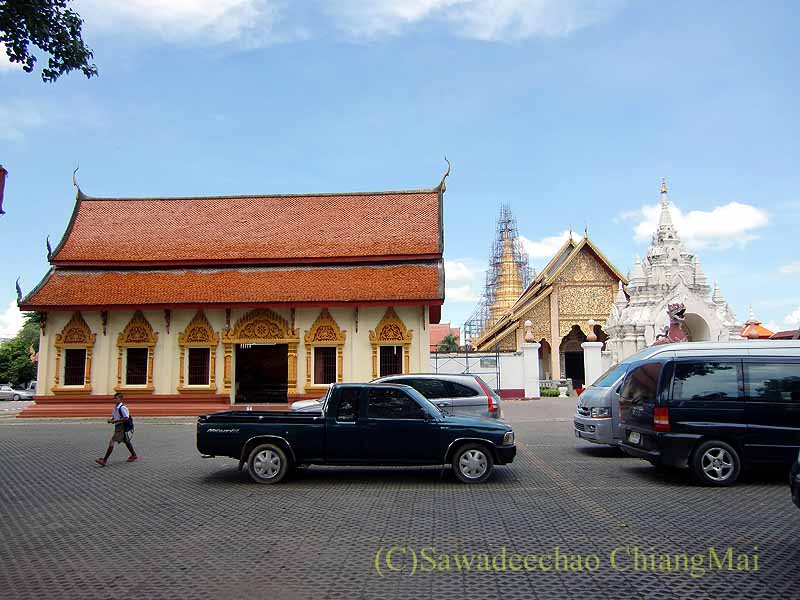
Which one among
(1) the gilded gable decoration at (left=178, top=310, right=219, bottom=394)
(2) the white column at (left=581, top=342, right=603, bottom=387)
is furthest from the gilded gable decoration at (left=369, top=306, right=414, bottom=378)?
(2) the white column at (left=581, top=342, right=603, bottom=387)

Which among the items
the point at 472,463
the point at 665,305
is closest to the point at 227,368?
the point at 472,463

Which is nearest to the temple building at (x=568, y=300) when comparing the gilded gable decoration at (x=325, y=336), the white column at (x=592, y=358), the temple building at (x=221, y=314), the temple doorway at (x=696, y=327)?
the temple doorway at (x=696, y=327)

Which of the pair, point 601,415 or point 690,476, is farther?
point 601,415

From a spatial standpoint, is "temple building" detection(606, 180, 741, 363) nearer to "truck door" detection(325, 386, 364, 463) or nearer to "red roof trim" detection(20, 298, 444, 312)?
"red roof trim" detection(20, 298, 444, 312)

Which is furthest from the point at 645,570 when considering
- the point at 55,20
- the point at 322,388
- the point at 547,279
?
the point at 547,279

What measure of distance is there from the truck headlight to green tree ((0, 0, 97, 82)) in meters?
9.67

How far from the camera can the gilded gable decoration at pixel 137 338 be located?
73.4 ft

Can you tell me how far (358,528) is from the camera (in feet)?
21.5

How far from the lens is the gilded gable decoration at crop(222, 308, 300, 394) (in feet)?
72.9

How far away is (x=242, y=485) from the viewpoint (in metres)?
9.01

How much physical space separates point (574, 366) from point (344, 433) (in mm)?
38733

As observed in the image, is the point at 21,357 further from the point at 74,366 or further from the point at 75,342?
the point at 75,342

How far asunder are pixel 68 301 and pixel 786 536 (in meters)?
21.7

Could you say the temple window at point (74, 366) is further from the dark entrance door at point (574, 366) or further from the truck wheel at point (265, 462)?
the dark entrance door at point (574, 366)
